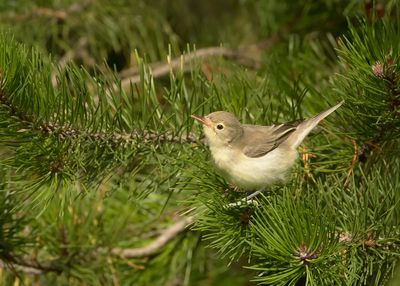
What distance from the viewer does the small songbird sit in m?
1.83

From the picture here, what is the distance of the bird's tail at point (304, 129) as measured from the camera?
183 centimetres

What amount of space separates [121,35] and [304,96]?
3.65 feet

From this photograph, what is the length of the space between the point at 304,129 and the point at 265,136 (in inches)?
4.4

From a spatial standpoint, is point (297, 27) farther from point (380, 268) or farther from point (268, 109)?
point (380, 268)

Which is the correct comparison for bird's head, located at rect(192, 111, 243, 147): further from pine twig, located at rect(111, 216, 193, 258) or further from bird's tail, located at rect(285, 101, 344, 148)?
pine twig, located at rect(111, 216, 193, 258)

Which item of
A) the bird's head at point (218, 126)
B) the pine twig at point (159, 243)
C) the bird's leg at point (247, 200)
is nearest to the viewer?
the bird's leg at point (247, 200)

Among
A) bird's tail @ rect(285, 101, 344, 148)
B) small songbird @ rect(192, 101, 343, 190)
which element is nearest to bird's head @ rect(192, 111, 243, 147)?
small songbird @ rect(192, 101, 343, 190)

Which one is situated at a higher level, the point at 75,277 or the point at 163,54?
the point at 163,54

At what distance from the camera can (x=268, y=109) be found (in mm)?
1989

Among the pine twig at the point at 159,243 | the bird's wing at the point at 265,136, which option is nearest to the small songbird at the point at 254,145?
the bird's wing at the point at 265,136

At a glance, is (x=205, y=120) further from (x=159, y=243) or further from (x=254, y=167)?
(x=159, y=243)

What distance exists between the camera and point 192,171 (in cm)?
179

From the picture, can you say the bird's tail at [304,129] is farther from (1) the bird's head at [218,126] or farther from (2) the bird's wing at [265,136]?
(1) the bird's head at [218,126]

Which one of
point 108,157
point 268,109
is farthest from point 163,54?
point 108,157
